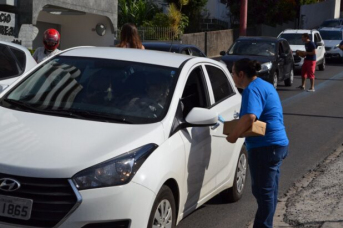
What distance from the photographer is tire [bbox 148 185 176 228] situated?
213 inches

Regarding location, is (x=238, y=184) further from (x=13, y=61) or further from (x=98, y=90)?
(x=13, y=61)

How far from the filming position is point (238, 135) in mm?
6016

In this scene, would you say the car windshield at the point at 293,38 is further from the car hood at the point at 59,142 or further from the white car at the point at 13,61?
the car hood at the point at 59,142

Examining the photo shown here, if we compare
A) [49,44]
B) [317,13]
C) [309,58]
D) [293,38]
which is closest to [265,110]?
[49,44]

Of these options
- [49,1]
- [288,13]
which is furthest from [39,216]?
[288,13]

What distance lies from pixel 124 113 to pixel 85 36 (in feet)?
81.2

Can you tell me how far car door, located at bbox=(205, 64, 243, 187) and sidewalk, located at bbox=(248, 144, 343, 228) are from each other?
63 cm

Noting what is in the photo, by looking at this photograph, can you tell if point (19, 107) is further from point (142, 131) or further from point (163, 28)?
A: point (163, 28)

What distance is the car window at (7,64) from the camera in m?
9.66

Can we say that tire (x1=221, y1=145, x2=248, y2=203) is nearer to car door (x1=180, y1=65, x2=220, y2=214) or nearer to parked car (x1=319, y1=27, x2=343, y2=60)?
car door (x1=180, y1=65, x2=220, y2=214)

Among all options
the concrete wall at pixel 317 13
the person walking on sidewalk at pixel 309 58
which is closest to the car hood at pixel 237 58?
the person walking on sidewalk at pixel 309 58

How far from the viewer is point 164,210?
5.64 metres

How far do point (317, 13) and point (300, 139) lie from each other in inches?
1878

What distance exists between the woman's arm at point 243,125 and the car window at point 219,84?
47.7 inches
